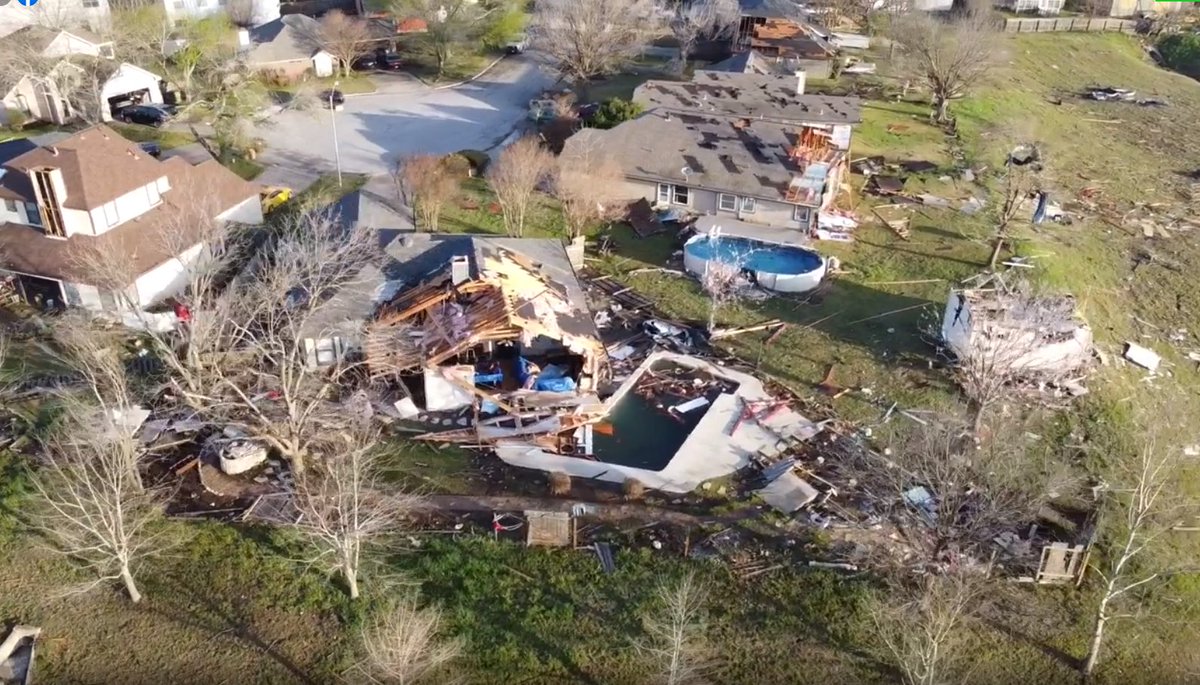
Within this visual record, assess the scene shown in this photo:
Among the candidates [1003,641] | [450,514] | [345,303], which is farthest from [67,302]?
[1003,641]

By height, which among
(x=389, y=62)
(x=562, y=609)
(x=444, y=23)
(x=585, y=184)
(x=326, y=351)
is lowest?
(x=562, y=609)

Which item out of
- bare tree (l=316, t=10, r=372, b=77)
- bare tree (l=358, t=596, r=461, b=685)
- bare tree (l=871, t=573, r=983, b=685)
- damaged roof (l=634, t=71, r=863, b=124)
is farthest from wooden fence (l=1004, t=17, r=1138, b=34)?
bare tree (l=358, t=596, r=461, b=685)

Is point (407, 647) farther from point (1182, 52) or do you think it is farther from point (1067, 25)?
point (1182, 52)

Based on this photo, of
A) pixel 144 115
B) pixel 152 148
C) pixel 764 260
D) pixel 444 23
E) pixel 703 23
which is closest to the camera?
pixel 764 260

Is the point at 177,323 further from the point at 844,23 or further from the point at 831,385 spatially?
the point at 844,23

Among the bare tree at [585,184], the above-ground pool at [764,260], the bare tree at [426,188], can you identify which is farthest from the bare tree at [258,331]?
the above-ground pool at [764,260]

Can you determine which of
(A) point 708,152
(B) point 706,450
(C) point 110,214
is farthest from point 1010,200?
(C) point 110,214
